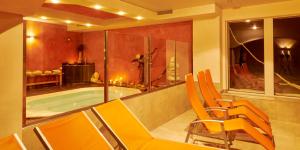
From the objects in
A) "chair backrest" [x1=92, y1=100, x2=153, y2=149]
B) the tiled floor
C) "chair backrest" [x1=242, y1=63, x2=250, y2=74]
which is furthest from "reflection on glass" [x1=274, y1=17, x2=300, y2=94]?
"chair backrest" [x1=92, y1=100, x2=153, y2=149]

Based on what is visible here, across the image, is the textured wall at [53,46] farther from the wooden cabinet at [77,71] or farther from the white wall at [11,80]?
the white wall at [11,80]

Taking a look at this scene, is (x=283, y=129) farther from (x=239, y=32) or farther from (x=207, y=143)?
(x=239, y=32)

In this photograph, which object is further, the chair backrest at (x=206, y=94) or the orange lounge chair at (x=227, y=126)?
the chair backrest at (x=206, y=94)

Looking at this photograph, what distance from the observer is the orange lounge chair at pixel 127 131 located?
82.5 inches

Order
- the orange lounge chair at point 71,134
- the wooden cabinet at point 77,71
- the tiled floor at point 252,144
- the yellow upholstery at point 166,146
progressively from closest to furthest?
the orange lounge chair at point 71,134 → the yellow upholstery at point 166,146 → the tiled floor at point 252,144 → the wooden cabinet at point 77,71

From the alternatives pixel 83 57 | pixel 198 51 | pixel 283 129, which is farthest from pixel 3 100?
pixel 83 57

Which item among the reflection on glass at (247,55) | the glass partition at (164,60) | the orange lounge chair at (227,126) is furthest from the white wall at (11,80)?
the reflection on glass at (247,55)

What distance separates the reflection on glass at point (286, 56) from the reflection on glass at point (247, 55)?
30 cm

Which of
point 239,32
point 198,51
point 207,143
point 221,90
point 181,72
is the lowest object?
point 207,143

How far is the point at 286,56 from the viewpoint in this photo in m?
4.85

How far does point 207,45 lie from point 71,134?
4242 millimetres

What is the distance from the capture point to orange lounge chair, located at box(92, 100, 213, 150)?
2.10m

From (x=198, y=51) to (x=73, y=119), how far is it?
4.14m

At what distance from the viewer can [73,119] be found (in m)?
1.91
